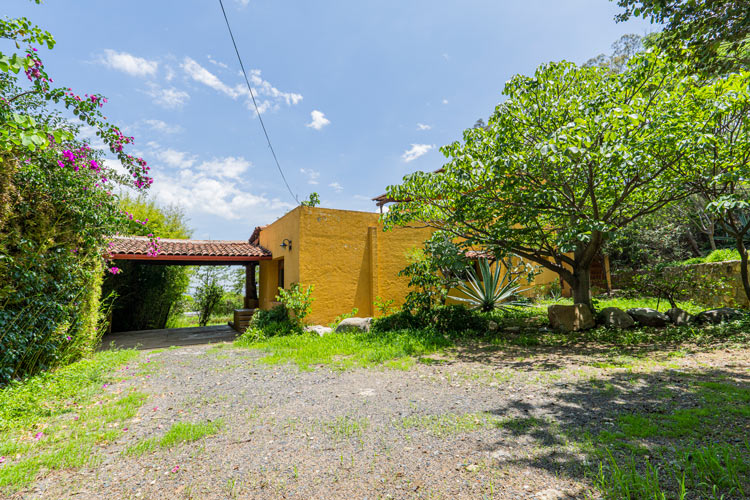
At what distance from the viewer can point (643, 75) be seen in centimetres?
511

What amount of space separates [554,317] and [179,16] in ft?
29.3

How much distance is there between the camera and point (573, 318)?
22.0 feet

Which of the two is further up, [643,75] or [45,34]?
[643,75]

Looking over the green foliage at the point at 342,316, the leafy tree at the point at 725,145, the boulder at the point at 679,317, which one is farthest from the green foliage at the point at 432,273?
the leafy tree at the point at 725,145

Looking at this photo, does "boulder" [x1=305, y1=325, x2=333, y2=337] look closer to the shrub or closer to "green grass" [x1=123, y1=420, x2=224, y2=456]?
the shrub

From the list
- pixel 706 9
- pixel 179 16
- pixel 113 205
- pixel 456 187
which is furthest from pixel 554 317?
pixel 179 16

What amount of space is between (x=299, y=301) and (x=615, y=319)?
703 centimetres

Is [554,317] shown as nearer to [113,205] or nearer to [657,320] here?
[657,320]

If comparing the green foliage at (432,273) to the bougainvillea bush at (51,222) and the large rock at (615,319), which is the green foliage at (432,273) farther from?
the bougainvillea bush at (51,222)

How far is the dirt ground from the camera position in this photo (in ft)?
7.00

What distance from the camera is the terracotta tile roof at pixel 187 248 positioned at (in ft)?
27.1

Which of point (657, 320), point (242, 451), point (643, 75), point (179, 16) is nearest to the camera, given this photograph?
point (242, 451)

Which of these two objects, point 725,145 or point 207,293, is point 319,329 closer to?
point 725,145

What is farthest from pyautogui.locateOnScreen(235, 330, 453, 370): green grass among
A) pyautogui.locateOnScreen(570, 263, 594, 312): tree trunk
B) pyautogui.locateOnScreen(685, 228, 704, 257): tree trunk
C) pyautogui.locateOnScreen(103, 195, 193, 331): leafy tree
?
pyautogui.locateOnScreen(685, 228, 704, 257): tree trunk
